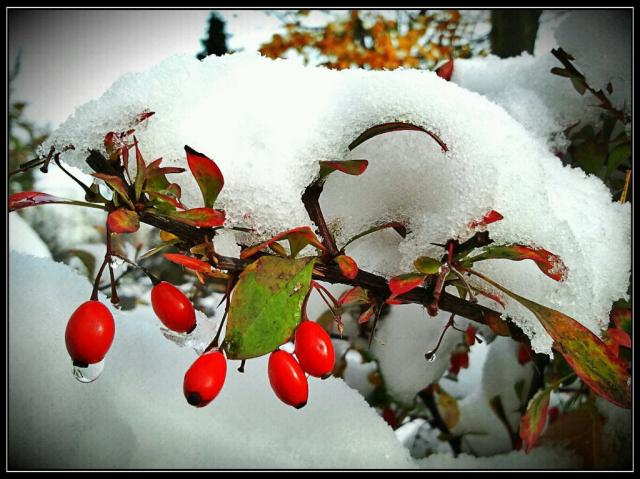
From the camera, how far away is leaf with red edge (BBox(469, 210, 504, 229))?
1.38 feet

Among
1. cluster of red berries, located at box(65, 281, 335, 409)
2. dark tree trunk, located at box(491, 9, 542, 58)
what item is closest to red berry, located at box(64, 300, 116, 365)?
cluster of red berries, located at box(65, 281, 335, 409)

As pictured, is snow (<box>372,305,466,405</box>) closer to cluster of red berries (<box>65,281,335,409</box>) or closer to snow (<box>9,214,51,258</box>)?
cluster of red berries (<box>65,281,335,409</box>)

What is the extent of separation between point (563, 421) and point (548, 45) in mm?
692

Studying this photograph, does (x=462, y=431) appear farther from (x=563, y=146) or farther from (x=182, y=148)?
(x=182, y=148)

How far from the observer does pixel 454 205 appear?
1.48ft

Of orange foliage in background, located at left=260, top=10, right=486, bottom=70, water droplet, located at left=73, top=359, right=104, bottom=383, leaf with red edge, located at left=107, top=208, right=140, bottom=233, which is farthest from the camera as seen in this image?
orange foliage in background, located at left=260, top=10, right=486, bottom=70

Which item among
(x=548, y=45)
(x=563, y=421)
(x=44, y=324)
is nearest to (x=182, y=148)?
(x=44, y=324)

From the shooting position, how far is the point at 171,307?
1.35ft

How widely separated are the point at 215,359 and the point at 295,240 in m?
0.11

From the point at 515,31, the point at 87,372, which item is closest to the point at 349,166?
the point at 87,372

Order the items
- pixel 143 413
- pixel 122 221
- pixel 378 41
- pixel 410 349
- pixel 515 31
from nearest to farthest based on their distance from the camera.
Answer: pixel 122 221 → pixel 143 413 → pixel 410 349 → pixel 515 31 → pixel 378 41

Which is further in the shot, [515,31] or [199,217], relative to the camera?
[515,31]

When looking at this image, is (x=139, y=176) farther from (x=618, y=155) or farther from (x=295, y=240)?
(x=618, y=155)

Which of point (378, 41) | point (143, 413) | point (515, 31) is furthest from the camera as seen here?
point (378, 41)
